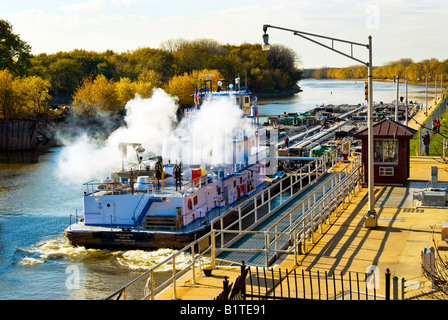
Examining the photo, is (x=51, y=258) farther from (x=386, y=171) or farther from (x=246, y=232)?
(x=386, y=171)

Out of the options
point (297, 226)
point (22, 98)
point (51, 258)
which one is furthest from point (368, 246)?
point (22, 98)

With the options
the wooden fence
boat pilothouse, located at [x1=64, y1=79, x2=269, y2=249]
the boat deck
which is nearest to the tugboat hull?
boat pilothouse, located at [x1=64, y1=79, x2=269, y2=249]

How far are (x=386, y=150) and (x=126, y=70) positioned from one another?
11519cm

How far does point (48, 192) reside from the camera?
44406 mm

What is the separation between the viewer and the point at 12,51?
108 meters

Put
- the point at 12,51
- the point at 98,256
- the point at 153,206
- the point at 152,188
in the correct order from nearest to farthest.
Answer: the point at 98,256
the point at 153,206
the point at 152,188
the point at 12,51

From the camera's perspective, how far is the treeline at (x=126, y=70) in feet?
334

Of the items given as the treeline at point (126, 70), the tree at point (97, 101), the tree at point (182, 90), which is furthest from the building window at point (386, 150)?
the tree at point (182, 90)

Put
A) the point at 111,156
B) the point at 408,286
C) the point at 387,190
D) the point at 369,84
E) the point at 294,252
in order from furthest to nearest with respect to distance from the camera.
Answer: the point at 111,156 < the point at 387,190 < the point at 369,84 < the point at 294,252 < the point at 408,286

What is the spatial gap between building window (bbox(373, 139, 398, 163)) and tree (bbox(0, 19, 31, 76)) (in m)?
88.9
